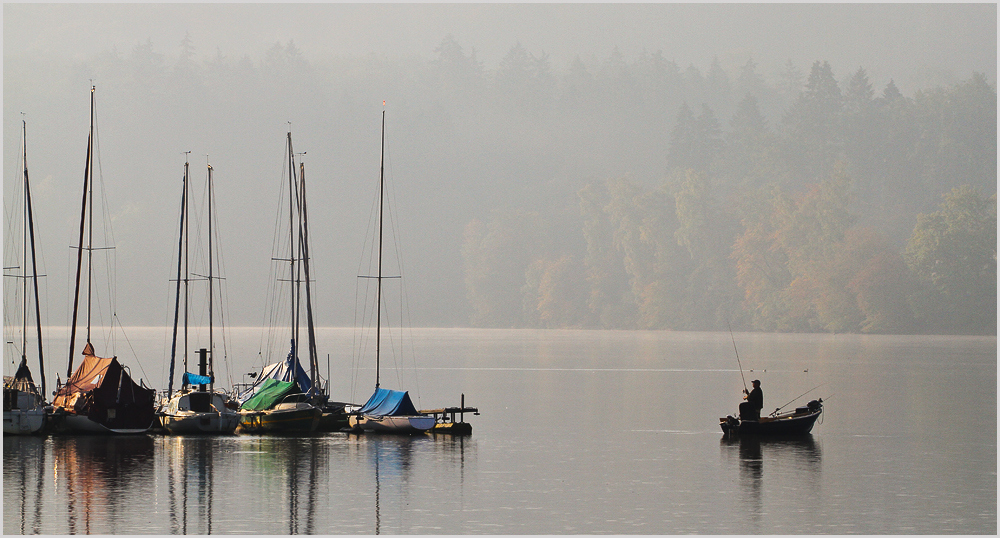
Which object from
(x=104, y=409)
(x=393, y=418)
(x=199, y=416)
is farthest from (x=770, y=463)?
(x=104, y=409)

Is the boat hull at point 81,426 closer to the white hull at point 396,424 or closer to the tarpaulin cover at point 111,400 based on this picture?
the tarpaulin cover at point 111,400

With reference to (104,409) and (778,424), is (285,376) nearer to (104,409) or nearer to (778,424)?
(104,409)

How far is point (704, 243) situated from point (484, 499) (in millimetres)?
170268

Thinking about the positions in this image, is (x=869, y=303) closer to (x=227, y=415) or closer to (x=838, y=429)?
(x=838, y=429)

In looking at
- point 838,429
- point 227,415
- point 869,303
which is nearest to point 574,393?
point 838,429

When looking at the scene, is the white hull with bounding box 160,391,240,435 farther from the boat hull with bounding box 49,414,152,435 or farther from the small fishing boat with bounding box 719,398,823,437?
the small fishing boat with bounding box 719,398,823,437

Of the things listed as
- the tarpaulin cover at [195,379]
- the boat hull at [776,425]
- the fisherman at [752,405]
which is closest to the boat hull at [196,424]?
the tarpaulin cover at [195,379]

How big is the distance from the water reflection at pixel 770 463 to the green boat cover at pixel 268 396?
53.8ft

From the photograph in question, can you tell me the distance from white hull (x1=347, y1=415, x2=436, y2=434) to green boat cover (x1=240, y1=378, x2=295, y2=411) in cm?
329

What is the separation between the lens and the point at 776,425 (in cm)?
4631

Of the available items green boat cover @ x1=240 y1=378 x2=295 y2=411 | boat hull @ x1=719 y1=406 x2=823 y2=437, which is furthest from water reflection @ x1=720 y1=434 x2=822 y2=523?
green boat cover @ x1=240 y1=378 x2=295 y2=411

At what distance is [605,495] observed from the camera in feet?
110

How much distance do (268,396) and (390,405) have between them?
15.9 feet

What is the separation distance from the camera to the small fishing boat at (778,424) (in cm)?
4606
